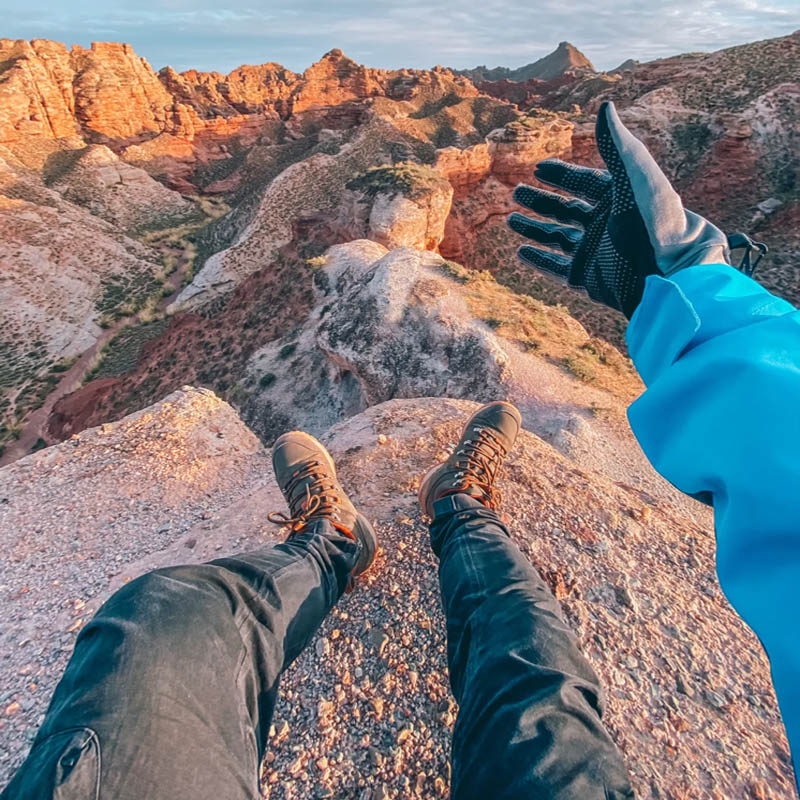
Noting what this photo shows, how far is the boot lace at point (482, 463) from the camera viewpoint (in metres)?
3.28

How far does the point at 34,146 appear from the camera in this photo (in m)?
32.9

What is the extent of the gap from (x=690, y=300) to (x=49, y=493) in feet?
19.0

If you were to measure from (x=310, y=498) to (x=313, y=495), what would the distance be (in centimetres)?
4

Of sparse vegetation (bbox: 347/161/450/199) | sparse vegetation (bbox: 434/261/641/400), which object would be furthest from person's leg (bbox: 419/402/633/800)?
sparse vegetation (bbox: 347/161/450/199)

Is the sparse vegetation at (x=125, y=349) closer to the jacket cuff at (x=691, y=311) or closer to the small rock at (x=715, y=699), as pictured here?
the jacket cuff at (x=691, y=311)

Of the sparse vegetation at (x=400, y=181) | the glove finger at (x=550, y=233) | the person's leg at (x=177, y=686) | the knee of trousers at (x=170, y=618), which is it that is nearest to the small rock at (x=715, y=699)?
the person's leg at (x=177, y=686)

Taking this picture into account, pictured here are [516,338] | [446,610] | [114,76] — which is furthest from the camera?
[114,76]

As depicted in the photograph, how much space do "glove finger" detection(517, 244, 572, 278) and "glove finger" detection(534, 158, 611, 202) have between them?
61 centimetres

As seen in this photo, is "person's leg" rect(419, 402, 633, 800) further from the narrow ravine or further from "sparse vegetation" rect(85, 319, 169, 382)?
"sparse vegetation" rect(85, 319, 169, 382)

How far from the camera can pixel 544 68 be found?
88312 millimetres

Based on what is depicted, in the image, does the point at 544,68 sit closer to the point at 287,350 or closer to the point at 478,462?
the point at 287,350

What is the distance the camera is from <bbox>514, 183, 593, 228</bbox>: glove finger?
3.77 m

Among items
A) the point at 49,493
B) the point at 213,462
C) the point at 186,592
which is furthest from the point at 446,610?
the point at 49,493

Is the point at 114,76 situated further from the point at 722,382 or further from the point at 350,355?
the point at 722,382
